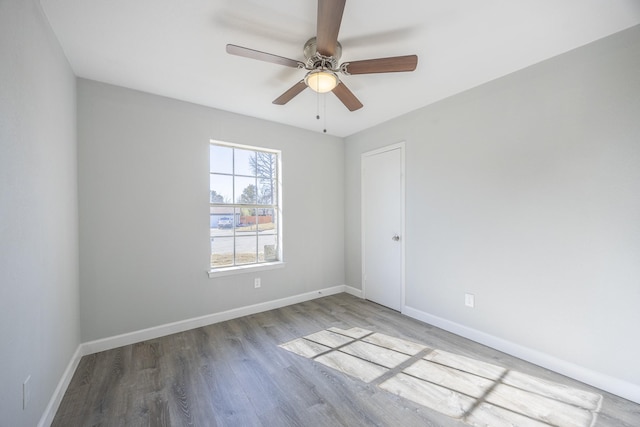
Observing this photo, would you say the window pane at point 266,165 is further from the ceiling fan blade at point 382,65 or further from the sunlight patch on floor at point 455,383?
the sunlight patch on floor at point 455,383

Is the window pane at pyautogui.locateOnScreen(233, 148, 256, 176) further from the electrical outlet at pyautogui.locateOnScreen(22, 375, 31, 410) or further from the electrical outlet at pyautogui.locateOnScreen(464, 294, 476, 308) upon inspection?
the electrical outlet at pyautogui.locateOnScreen(464, 294, 476, 308)

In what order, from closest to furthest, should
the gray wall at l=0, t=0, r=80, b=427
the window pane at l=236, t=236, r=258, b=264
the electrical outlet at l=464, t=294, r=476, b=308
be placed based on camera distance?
the gray wall at l=0, t=0, r=80, b=427
the electrical outlet at l=464, t=294, r=476, b=308
the window pane at l=236, t=236, r=258, b=264

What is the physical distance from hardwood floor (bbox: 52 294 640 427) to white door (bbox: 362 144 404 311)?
0.77 metres

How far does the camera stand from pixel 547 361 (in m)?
2.13

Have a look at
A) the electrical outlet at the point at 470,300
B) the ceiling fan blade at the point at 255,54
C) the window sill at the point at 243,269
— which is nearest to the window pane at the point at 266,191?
the window sill at the point at 243,269

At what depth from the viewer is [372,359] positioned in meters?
2.29

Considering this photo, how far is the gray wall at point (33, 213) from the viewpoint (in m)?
1.18

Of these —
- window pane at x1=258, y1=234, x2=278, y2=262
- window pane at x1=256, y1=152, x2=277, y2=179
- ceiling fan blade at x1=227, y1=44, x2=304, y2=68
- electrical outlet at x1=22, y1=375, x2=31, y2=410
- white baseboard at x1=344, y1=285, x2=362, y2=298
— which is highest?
ceiling fan blade at x1=227, y1=44, x2=304, y2=68

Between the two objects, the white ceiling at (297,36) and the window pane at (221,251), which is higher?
the white ceiling at (297,36)

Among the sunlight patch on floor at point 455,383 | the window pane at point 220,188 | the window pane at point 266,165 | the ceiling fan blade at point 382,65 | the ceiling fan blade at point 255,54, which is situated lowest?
the sunlight patch on floor at point 455,383

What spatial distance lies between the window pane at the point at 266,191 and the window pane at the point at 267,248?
19.0 inches

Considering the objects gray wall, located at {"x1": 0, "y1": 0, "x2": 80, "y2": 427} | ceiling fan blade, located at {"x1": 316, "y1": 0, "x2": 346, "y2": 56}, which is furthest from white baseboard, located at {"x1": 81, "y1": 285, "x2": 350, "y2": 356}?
ceiling fan blade, located at {"x1": 316, "y1": 0, "x2": 346, "y2": 56}

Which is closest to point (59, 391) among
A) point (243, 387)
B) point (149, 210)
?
point (243, 387)

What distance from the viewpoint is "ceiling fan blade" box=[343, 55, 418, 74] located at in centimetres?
171
